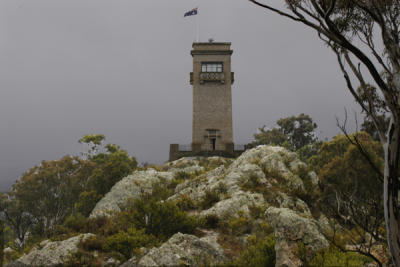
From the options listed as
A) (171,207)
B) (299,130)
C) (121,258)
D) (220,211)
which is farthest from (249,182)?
(299,130)

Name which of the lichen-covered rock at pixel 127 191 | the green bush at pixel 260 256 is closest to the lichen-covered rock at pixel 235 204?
the green bush at pixel 260 256

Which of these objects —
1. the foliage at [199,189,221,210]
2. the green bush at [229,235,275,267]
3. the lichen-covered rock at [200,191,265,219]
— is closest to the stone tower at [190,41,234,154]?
the foliage at [199,189,221,210]

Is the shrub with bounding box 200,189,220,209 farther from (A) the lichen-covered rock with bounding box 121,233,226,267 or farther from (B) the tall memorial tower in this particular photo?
(B) the tall memorial tower

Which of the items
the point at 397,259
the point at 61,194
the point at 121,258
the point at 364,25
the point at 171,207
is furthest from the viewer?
the point at 61,194

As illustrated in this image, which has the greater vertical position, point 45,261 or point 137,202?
point 137,202

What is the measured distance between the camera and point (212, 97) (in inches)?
1485

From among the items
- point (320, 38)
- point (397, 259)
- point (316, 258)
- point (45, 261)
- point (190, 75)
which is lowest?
point (45, 261)

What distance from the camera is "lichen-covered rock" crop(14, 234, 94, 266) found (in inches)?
477

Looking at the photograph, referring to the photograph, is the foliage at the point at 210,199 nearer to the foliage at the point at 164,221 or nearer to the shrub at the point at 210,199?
the shrub at the point at 210,199

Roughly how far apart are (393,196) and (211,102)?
33.7m

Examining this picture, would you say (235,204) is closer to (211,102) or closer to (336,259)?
(336,259)

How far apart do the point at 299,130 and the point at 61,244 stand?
165 ft

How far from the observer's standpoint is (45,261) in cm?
1229

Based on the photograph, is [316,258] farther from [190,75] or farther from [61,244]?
[190,75]
